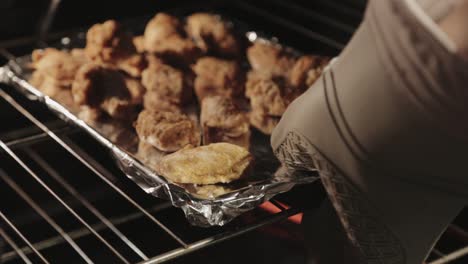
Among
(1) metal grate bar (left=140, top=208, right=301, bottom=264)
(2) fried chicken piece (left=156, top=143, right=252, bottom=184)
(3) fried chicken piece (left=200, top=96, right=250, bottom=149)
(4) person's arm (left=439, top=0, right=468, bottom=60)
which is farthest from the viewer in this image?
(3) fried chicken piece (left=200, top=96, right=250, bottom=149)

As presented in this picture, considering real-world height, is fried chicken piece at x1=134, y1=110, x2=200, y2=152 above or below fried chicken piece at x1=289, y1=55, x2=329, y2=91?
below

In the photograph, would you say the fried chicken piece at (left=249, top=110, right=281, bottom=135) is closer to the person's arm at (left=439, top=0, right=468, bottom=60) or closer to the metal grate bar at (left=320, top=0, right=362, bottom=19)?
the metal grate bar at (left=320, top=0, right=362, bottom=19)

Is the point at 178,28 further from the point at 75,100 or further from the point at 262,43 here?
the point at 75,100

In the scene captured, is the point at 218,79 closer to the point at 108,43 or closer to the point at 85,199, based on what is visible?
the point at 108,43

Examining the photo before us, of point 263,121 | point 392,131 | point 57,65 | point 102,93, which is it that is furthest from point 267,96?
point 392,131

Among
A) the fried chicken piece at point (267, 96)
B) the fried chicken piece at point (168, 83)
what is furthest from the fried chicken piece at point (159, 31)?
the fried chicken piece at point (267, 96)

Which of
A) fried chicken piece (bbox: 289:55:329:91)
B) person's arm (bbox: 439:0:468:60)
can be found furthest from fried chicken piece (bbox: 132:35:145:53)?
person's arm (bbox: 439:0:468:60)

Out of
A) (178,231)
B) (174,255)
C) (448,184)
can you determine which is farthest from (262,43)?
(448,184)
